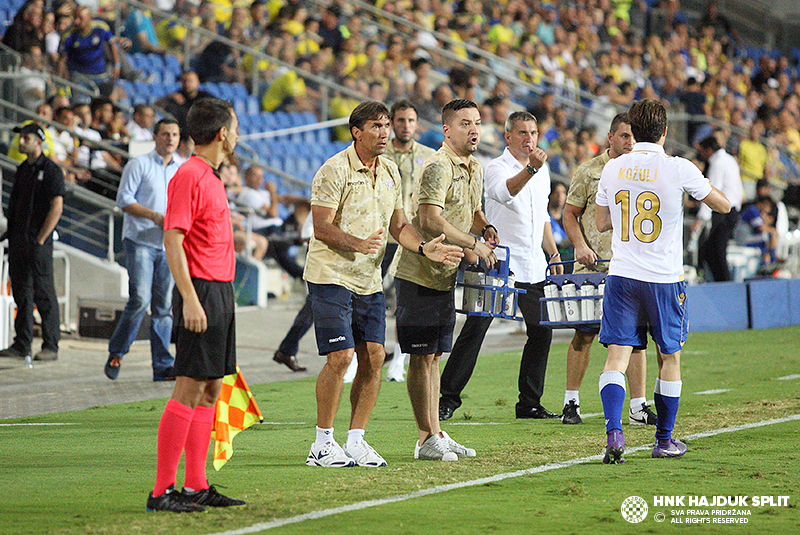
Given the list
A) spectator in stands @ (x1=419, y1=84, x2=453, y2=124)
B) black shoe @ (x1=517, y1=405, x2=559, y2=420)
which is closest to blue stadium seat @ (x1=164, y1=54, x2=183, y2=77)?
spectator in stands @ (x1=419, y1=84, x2=453, y2=124)

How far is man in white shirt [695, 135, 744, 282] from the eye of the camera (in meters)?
14.9

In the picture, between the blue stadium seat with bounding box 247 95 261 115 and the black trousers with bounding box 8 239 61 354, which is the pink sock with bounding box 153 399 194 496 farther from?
the blue stadium seat with bounding box 247 95 261 115

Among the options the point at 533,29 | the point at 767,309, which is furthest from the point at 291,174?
the point at 533,29

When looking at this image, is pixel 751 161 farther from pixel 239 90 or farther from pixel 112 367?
pixel 112 367

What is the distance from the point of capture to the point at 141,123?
14531mm

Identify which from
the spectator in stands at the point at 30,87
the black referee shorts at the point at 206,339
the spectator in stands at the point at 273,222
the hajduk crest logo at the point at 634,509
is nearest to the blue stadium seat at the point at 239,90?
the spectator in stands at the point at 273,222

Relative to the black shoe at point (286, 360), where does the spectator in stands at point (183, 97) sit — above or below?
above

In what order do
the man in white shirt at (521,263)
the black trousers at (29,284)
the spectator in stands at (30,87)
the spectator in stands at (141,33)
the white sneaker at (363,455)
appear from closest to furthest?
the white sneaker at (363,455) → the man in white shirt at (521,263) → the black trousers at (29,284) → the spectator in stands at (30,87) → the spectator in stands at (141,33)

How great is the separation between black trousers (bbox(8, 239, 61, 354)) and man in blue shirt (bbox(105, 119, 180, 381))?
1.23 metres

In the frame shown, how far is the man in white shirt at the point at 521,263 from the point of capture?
7.52 metres

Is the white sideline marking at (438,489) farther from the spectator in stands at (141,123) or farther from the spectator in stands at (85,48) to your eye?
the spectator in stands at (85,48)

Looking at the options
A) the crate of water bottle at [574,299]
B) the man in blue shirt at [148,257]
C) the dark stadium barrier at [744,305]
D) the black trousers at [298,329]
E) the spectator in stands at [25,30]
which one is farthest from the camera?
the spectator in stands at [25,30]

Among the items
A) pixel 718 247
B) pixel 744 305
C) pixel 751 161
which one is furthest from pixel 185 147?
pixel 751 161

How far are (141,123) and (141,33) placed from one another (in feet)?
8.78
